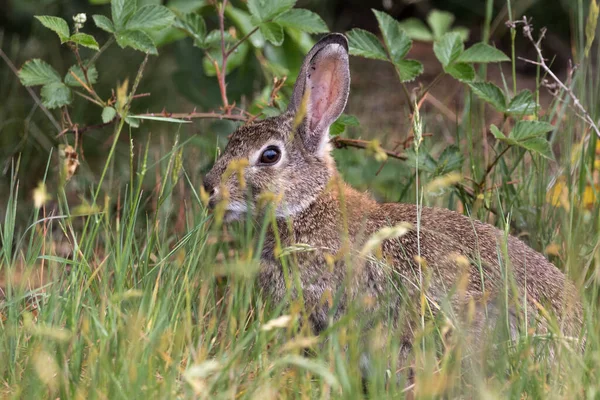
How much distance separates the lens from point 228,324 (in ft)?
10.6

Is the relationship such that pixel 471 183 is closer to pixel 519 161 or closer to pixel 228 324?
Answer: pixel 519 161

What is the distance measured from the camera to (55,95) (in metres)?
4.08

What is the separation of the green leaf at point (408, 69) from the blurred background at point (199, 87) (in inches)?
23.1

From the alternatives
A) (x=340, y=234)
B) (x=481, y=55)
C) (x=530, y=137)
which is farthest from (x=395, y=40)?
(x=340, y=234)

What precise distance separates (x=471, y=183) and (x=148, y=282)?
74.8 inches

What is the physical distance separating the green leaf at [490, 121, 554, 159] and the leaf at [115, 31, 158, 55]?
5.08ft

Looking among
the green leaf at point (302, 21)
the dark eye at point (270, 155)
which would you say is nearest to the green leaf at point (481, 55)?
the green leaf at point (302, 21)

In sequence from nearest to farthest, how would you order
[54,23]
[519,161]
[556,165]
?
[54,23] → [519,161] → [556,165]

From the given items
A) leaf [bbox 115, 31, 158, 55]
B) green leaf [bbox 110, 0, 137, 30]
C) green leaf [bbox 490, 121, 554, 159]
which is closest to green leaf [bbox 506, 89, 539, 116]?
green leaf [bbox 490, 121, 554, 159]

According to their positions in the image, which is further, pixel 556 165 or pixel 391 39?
pixel 556 165

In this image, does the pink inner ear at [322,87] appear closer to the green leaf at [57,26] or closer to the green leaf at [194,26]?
the green leaf at [194,26]

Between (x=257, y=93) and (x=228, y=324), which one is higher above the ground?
(x=257, y=93)

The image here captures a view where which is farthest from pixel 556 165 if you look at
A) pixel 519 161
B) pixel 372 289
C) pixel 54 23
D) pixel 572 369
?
pixel 54 23

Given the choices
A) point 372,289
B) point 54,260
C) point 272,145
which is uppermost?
point 272,145
